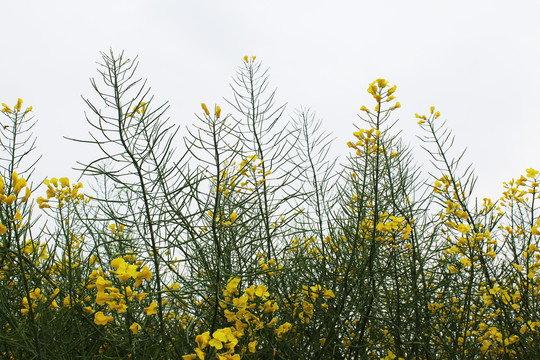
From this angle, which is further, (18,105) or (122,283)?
(18,105)

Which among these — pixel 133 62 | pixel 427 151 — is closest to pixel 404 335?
pixel 427 151

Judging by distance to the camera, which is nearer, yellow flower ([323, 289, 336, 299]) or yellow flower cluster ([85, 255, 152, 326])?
yellow flower cluster ([85, 255, 152, 326])

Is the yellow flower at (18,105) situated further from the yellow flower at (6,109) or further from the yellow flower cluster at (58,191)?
the yellow flower cluster at (58,191)

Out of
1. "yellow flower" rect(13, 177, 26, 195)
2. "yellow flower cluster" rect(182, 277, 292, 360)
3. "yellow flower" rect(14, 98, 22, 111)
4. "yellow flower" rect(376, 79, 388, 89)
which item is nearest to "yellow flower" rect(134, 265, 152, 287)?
"yellow flower cluster" rect(182, 277, 292, 360)

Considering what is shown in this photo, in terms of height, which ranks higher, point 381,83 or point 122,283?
point 381,83

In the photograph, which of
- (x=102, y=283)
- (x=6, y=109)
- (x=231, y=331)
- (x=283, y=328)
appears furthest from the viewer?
(x=6, y=109)

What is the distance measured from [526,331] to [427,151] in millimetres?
1167

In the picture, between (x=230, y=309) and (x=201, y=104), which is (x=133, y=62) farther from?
(x=230, y=309)

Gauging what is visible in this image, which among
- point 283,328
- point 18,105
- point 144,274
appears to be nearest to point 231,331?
point 144,274

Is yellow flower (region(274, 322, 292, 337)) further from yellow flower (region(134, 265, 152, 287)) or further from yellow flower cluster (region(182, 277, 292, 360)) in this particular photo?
yellow flower (region(134, 265, 152, 287))

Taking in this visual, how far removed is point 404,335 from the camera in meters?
2.44

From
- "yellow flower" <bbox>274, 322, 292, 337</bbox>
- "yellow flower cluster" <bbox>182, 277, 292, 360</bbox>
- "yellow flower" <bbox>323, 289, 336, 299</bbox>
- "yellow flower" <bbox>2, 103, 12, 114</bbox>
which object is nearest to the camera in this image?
"yellow flower cluster" <bbox>182, 277, 292, 360</bbox>

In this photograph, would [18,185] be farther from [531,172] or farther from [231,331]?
[531,172]

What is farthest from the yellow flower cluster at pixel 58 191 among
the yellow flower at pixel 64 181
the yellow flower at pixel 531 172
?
the yellow flower at pixel 531 172
